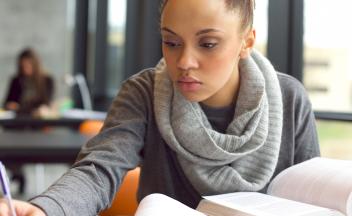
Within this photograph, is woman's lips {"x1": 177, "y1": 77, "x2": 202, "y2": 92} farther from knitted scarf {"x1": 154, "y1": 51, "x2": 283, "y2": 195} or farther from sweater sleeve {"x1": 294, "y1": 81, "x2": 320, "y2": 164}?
sweater sleeve {"x1": 294, "y1": 81, "x2": 320, "y2": 164}

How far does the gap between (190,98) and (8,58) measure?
6900mm

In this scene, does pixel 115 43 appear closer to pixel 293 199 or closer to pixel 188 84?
pixel 188 84

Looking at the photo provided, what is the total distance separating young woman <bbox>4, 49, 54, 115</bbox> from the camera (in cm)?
562

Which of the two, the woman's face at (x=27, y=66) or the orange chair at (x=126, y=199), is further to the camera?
the woman's face at (x=27, y=66)

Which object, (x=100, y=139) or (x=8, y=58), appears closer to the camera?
(x=100, y=139)

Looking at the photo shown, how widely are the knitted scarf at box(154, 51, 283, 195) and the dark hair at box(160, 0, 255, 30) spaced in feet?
0.43

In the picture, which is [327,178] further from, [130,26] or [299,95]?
[130,26]

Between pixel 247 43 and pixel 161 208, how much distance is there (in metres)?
0.47

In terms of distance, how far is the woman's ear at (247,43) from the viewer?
41.1 inches

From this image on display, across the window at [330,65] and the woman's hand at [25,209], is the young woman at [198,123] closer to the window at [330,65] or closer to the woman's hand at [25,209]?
the woman's hand at [25,209]

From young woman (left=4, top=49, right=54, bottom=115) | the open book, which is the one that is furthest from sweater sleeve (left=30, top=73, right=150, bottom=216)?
young woman (left=4, top=49, right=54, bottom=115)

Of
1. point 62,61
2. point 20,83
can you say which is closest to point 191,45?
point 20,83

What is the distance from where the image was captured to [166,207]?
72 centimetres

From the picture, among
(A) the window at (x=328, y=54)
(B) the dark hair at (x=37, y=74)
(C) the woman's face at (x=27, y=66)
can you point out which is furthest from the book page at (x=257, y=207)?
(C) the woman's face at (x=27, y=66)
